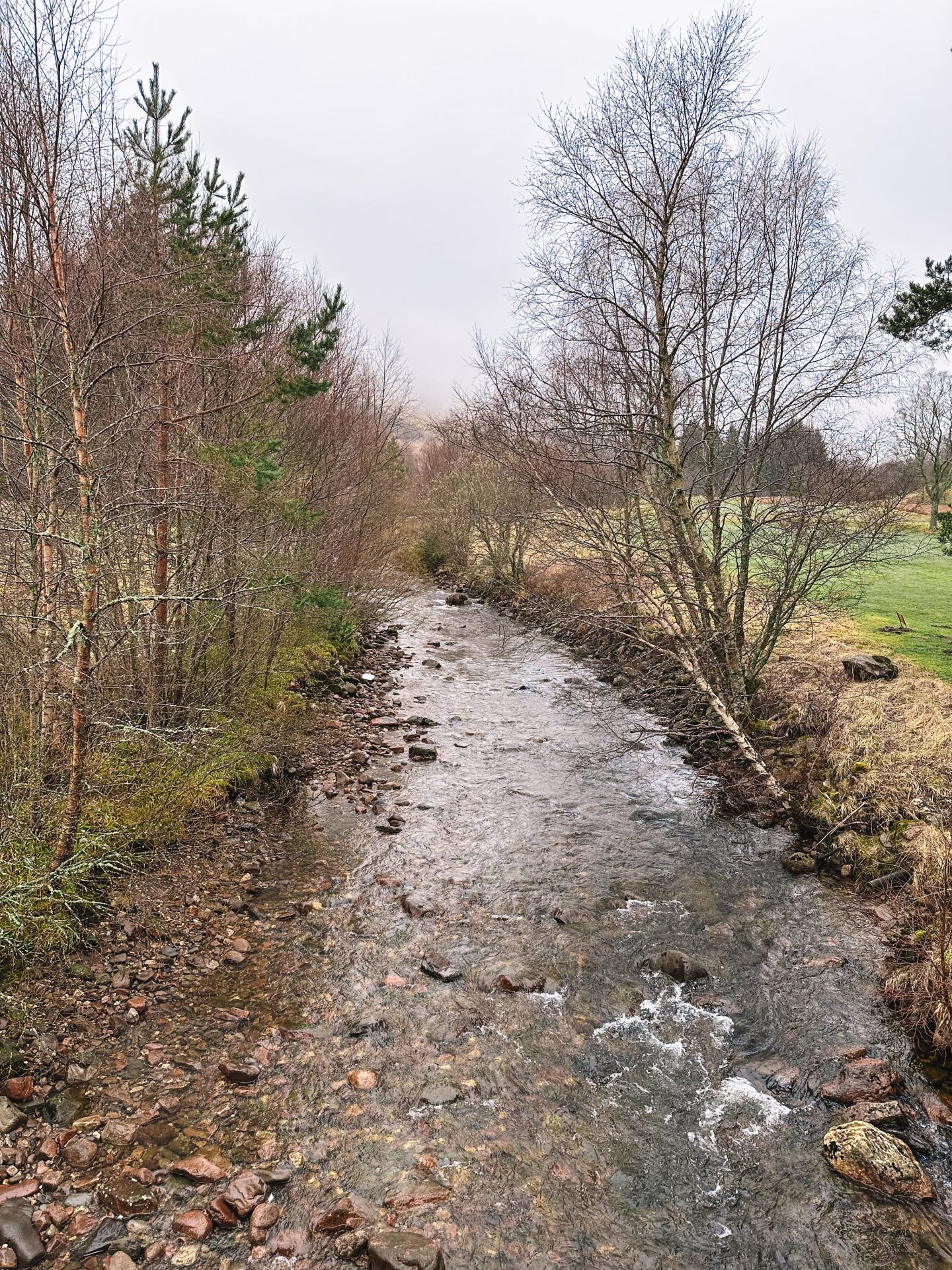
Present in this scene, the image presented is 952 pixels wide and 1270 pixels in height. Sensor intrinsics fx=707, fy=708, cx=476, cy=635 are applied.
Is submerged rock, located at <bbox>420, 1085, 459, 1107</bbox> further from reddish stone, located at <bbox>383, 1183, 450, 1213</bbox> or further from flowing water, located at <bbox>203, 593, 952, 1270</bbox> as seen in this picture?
reddish stone, located at <bbox>383, 1183, 450, 1213</bbox>

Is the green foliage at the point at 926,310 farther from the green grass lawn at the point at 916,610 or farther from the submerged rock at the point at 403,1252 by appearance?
the submerged rock at the point at 403,1252

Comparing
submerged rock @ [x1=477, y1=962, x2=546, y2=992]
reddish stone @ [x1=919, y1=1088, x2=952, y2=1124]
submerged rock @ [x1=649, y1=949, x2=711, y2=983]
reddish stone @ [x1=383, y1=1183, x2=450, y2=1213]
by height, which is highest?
reddish stone @ [x1=383, y1=1183, x2=450, y2=1213]

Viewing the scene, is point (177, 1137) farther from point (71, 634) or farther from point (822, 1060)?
point (822, 1060)

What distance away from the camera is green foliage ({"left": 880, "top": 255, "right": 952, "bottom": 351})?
900cm

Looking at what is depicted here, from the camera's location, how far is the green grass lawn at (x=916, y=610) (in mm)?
12250

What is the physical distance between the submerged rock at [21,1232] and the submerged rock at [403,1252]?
5.07ft

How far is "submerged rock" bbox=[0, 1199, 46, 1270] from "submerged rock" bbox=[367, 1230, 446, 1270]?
1.55m

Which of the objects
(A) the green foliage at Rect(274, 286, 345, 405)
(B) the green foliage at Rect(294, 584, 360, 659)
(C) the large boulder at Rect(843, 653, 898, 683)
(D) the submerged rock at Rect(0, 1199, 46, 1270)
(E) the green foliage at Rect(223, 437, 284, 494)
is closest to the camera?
(D) the submerged rock at Rect(0, 1199, 46, 1270)

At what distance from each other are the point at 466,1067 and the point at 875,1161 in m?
2.52

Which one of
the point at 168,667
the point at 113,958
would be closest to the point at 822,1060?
the point at 113,958

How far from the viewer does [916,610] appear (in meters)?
16.5

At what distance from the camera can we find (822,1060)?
5078 millimetres

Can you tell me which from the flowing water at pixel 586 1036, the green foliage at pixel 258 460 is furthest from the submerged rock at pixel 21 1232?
the green foliage at pixel 258 460

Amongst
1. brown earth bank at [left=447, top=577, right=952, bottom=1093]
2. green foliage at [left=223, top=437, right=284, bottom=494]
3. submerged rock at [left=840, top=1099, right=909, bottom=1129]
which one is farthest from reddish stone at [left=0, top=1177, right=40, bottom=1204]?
green foliage at [left=223, top=437, right=284, bottom=494]
